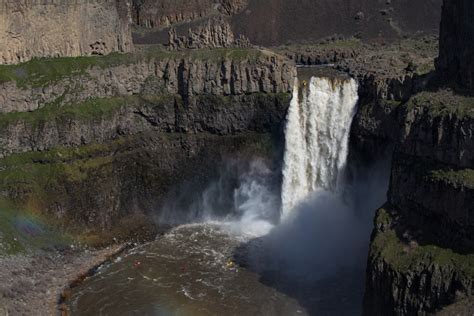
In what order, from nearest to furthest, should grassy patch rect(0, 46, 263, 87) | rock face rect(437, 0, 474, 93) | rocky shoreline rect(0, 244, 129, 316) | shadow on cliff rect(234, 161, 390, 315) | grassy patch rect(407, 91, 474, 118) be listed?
grassy patch rect(407, 91, 474, 118) → rock face rect(437, 0, 474, 93) → rocky shoreline rect(0, 244, 129, 316) → shadow on cliff rect(234, 161, 390, 315) → grassy patch rect(0, 46, 263, 87)

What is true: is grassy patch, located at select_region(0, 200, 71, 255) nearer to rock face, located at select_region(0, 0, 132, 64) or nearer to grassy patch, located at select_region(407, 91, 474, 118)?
rock face, located at select_region(0, 0, 132, 64)

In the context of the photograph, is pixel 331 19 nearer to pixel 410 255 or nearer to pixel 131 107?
pixel 131 107

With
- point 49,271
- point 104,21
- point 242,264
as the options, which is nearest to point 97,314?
point 49,271

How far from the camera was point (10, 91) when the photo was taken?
59219 mm

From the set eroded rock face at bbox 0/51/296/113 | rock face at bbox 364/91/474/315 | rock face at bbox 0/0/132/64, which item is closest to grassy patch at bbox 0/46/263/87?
eroded rock face at bbox 0/51/296/113

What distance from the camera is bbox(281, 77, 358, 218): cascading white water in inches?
2301

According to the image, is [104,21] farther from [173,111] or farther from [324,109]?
[324,109]

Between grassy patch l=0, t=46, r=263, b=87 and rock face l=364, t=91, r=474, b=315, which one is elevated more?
grassy patch l=0, t=46, r=263, b=87

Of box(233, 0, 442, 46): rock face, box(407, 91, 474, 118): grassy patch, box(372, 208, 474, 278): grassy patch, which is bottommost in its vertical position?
box(372, 208, 474, 278): grassy patch

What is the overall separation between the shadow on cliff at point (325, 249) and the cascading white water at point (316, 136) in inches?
49.8

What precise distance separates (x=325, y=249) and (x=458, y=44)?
17.2 m

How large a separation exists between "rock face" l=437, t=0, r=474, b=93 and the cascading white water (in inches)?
453

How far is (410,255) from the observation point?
132 feet

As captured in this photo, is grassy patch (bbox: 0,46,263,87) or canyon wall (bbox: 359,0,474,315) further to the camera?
grassy patch (bbox: 0,46,263,87)
